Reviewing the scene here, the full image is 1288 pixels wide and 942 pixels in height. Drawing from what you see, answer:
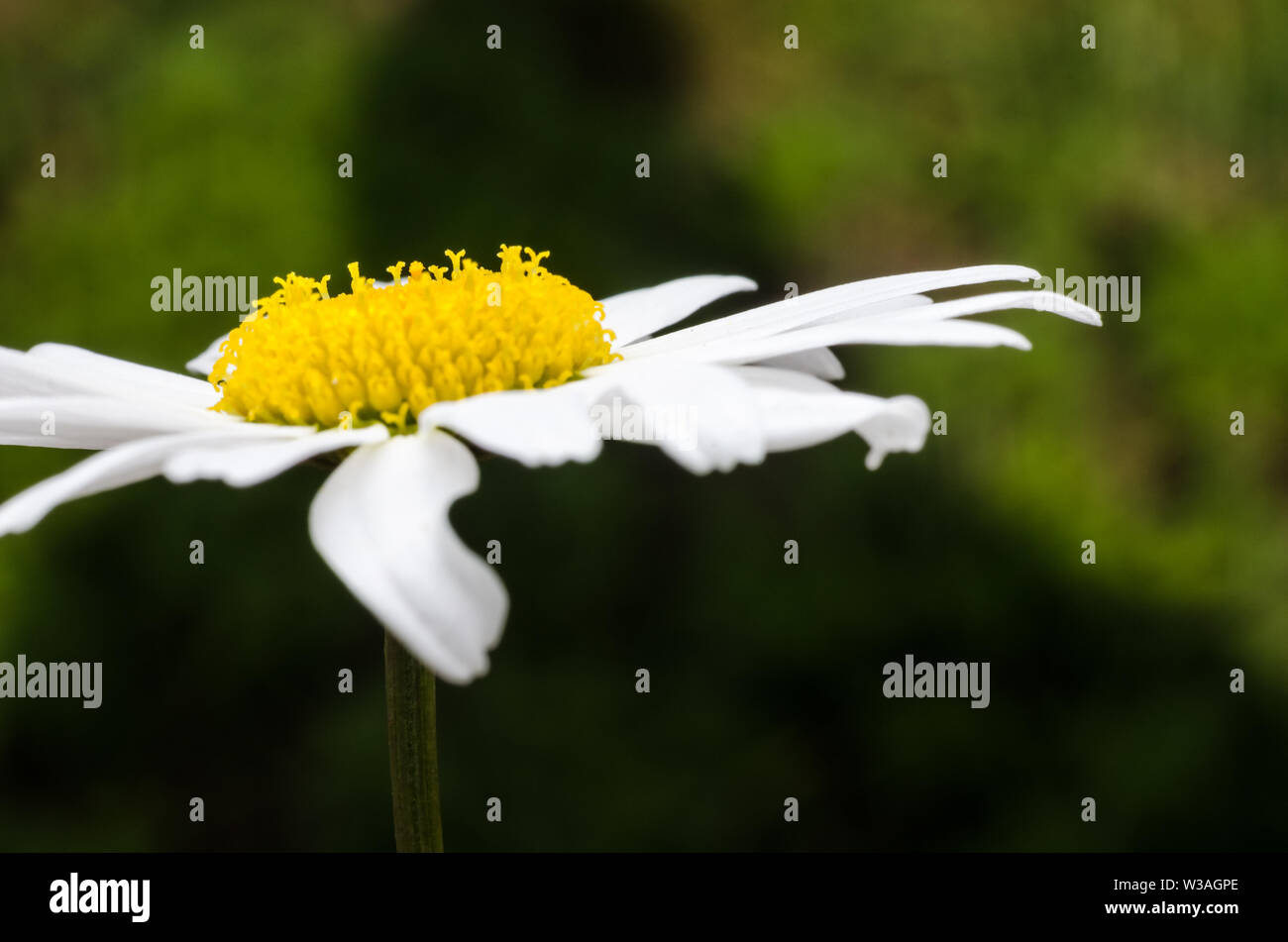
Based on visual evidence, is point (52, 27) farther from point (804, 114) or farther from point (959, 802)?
point (959, 802)

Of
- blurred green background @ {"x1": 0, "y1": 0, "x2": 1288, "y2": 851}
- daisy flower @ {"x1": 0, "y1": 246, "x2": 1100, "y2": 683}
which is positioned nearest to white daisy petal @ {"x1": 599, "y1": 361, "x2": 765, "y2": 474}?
daisy flower @ {"x1": 0, "y1": 246, "x2": 1100, "y2": 683}

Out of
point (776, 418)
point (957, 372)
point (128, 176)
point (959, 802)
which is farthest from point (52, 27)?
point (776, 418)

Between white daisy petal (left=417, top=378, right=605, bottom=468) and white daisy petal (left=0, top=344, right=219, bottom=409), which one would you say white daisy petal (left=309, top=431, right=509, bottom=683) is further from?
white daisy petal (left=0, top=344, right=219, bottom=409)

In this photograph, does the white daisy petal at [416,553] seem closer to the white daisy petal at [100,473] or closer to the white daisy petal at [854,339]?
the white daisy petal at [100,473]

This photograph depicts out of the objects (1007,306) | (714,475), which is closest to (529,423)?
(1007,306)

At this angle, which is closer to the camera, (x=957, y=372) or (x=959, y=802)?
(x=959, y=802)

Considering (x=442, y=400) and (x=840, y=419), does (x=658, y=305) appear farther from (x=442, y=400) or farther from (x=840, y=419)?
(x=840, y=419)

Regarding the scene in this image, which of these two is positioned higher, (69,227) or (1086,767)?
(69,227)
